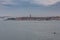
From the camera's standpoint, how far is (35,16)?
1242 millimetres

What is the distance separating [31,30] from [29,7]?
31cm

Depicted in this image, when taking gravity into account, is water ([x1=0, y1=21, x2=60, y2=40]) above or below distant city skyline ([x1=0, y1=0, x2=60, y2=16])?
below

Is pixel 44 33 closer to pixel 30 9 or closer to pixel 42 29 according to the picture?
pixel 42 29

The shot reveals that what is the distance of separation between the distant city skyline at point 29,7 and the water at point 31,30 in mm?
119

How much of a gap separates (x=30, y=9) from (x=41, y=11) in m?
0.15

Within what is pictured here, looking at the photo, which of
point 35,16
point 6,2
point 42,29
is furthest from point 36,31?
point 6,2

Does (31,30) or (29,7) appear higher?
(29,7)

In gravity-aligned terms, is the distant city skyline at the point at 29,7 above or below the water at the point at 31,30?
above

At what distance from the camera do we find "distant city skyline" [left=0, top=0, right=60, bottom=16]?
1.24 metres

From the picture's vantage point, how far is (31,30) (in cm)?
129

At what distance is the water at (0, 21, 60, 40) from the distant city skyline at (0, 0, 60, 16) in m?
0.12

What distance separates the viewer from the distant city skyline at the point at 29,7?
1238 millimetres

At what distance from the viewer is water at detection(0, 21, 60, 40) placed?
1262 millimetres

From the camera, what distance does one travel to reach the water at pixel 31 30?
1.26 meters
